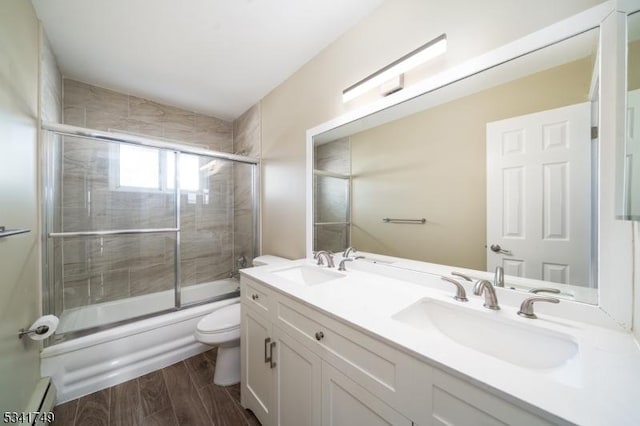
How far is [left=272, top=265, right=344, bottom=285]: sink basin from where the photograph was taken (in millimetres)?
1511

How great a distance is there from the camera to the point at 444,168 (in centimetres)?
115

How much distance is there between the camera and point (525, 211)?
0.93 meters

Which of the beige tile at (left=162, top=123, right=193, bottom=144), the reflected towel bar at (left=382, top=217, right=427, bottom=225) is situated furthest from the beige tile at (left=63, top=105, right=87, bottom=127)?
the reflected towel bar at (left=382, top=217, right=427, bottom=225)

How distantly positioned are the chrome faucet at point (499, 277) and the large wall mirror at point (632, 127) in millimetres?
425

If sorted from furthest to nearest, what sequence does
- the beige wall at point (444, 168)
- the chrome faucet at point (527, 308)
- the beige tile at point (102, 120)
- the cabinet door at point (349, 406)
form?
the beige tile at point (102, 120)
the beige wall at point (444, 168)
the chrome faucet at point (527, 308)
the cabinet door at point (349, 406)

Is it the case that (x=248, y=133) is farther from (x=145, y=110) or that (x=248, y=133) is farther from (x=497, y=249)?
(x=497, y=249)

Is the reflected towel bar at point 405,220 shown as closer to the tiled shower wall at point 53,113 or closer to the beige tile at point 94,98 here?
the tiled shower wall at point 53,113

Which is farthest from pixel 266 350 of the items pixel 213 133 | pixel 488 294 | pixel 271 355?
pixel 213 133

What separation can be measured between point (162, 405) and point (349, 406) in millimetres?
1432

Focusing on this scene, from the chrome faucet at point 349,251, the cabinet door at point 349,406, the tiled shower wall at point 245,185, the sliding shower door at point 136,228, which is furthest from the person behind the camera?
the tiled shower wall at point 245,185

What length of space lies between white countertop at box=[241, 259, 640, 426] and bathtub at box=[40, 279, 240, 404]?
147 centimetres

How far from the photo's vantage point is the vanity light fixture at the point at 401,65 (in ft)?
3.64

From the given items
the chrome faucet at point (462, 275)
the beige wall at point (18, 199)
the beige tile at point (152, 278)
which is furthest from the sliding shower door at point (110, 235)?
the chrome faucet at point (462, 275)

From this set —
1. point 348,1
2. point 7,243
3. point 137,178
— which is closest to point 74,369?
point 7,243
